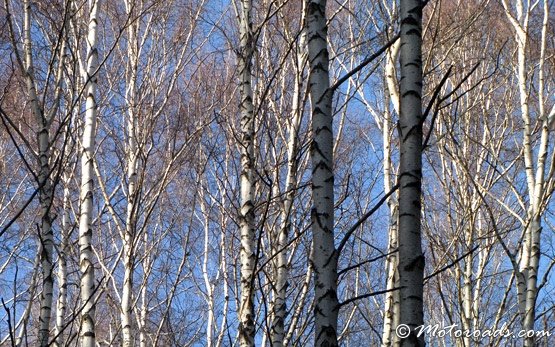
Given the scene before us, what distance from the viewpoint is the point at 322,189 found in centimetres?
205

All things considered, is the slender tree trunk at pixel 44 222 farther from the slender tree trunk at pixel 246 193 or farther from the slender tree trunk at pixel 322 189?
the slender tree trunk at pixel 322 189

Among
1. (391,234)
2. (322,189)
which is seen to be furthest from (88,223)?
(322,189)

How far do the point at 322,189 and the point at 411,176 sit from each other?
328mm

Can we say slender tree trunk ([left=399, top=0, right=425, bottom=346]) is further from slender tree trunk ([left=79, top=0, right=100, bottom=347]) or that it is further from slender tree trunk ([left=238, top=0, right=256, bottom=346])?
slender tree trunk ([left=79, top=0, right=100, bottom=347])

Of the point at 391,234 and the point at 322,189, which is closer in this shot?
the point at 322,189

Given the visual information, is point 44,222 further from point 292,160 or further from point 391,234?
point 391,234

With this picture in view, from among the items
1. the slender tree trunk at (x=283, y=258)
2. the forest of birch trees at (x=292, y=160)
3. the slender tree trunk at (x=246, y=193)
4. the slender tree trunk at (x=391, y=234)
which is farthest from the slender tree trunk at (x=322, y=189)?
the slender tree trunk at (x=391, y=234)

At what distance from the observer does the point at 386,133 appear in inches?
263

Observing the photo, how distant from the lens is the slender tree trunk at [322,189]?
6.34 ft

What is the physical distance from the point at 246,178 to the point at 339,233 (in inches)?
189

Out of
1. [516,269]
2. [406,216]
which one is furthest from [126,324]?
[406,216]

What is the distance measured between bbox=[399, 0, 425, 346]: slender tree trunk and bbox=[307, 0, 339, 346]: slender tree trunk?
0.81ft

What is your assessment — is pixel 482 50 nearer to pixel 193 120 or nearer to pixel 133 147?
pixel 193 120

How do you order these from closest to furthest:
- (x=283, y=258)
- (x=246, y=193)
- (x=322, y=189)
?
1. (x=322, y=189)
2. (x=246, y=193)
3. (x=283, y=258)
